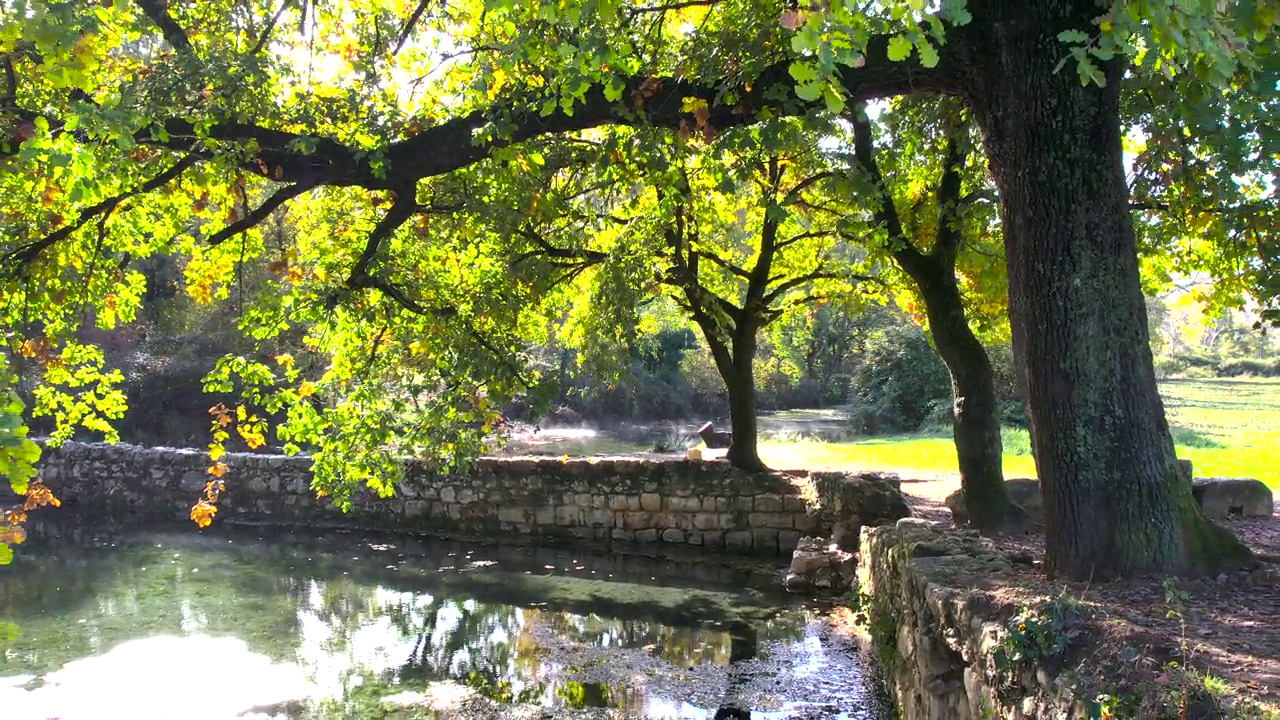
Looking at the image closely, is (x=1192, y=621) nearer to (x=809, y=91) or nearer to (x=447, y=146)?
(x=809, y=91)

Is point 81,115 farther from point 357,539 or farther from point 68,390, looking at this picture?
point 68,390

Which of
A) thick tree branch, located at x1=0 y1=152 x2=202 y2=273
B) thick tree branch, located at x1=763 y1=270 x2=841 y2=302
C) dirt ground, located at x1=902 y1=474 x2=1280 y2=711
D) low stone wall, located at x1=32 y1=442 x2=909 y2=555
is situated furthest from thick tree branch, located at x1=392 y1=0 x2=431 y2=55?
low stone wall, located at x1=32 y1=442 x2=909 y2=555

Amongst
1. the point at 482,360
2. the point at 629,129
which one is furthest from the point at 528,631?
the point at 629,129

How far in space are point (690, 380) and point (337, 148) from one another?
26738mm

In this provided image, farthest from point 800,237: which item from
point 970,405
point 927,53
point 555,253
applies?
point 927,53

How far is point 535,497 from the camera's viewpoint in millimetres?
14102

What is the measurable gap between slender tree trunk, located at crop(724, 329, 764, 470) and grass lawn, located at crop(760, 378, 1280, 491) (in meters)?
1.76

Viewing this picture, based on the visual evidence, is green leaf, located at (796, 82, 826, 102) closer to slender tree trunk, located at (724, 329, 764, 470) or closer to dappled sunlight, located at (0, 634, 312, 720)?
dappled sunlight, located at (0, 634, 312, 720)

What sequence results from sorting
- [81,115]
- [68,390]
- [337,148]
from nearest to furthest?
[81,115] < [337,148] < [68,390]

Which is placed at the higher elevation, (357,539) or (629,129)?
(629,129)

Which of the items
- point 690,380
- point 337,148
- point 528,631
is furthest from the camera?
point 690,380

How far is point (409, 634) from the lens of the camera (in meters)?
8.89

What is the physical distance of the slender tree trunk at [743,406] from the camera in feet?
42.0

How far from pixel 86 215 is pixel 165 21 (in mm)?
1689
